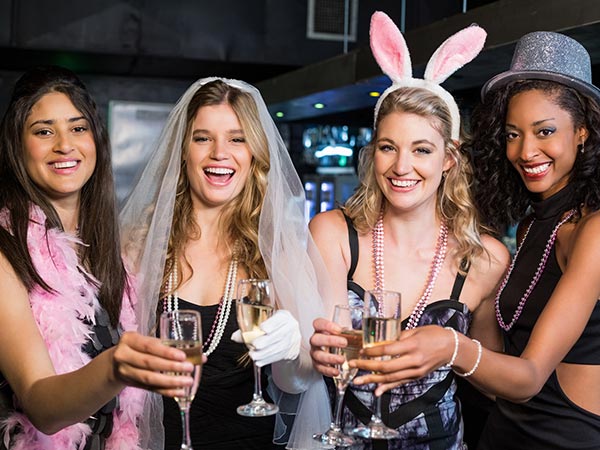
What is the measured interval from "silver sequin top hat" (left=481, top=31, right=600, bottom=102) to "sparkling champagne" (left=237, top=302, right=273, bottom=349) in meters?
1.10

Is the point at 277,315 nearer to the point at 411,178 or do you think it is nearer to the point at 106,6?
the point at 411,178

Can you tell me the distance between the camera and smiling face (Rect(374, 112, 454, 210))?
233 cm

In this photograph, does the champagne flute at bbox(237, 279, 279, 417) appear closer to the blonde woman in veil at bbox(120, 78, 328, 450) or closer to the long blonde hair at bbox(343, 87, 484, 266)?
the blonde woman in veil at bbox(120, 78, 328, 450)

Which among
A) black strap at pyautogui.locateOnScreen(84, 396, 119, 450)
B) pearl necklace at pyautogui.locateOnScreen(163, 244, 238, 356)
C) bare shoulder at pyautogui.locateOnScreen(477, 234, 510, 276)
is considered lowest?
black strap at pyautogui.locateOnScreen(84, 396, 119, 450)

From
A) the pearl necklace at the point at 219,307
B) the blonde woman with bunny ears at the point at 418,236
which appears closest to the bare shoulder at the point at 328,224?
the blonde woman with bunny ears at the point at 418,236

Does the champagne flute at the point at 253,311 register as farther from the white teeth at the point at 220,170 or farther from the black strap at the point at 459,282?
the black strap at the point at 459,282

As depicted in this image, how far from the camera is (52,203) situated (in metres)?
2.23

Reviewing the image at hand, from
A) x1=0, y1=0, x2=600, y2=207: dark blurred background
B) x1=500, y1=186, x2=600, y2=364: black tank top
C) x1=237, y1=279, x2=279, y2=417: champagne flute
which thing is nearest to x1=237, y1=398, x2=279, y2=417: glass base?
x1=237, y1=279, x2=279, y2=417: champagne flute

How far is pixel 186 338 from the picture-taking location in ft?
4.76

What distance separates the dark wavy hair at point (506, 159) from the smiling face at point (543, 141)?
0.06ft

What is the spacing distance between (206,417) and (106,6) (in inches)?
208

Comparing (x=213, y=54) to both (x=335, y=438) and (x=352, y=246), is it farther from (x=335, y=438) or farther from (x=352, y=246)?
(x=335, y=438)

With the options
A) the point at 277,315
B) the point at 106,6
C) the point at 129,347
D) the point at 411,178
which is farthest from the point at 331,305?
the point at 106,6

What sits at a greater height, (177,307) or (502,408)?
(177,307)
